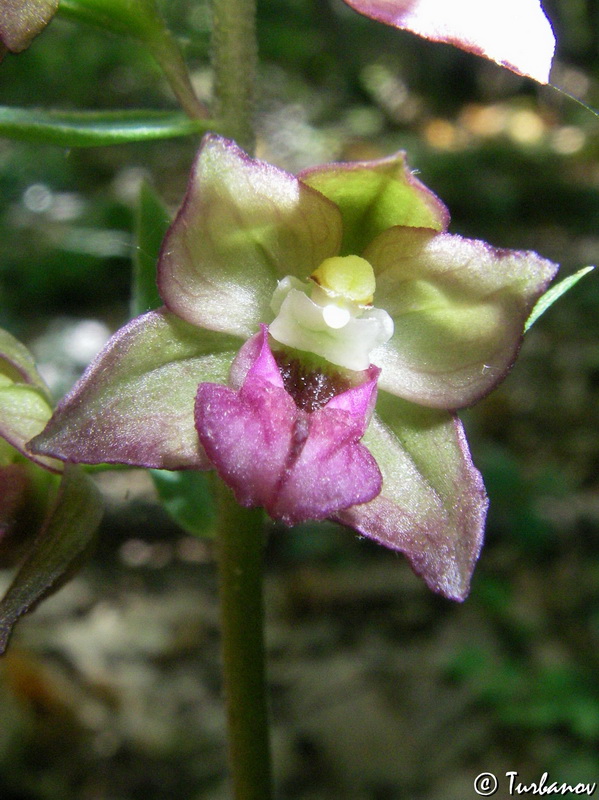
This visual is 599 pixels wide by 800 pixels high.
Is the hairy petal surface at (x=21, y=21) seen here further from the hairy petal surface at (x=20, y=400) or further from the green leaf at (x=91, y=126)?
the hairy petal surface at (x=20, y=400)

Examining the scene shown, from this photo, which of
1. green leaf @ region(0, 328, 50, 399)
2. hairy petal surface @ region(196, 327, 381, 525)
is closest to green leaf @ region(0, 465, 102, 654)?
green leaf @ region(0, 328, 50, 399)

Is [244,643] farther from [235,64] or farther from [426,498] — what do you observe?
[235,64]

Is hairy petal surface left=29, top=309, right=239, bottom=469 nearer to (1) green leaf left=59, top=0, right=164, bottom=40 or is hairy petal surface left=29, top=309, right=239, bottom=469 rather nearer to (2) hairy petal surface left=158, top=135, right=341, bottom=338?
(2) hairy petal surface left=158, top=135, right=341, bottom=338

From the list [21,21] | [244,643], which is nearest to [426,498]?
[244,643]

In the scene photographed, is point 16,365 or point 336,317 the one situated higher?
point 336,317

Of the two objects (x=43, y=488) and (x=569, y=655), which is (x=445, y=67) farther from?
(x=43, y=488)

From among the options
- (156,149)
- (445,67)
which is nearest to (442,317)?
(156,149)
